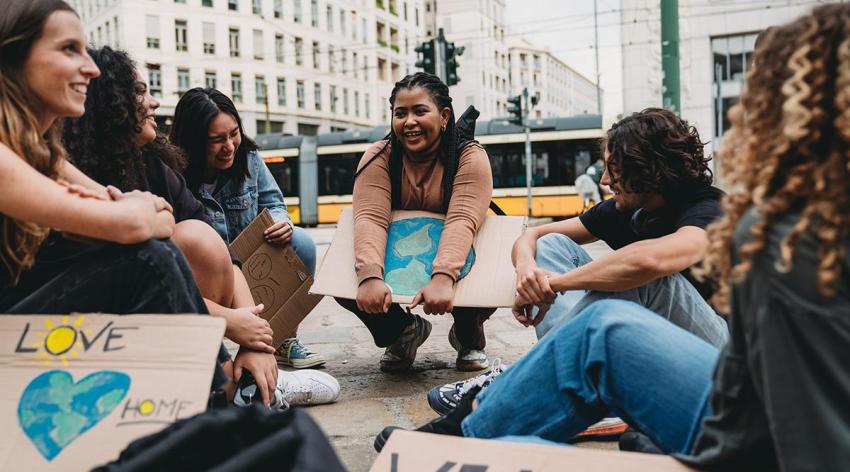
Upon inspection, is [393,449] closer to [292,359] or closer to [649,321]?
[649,321]

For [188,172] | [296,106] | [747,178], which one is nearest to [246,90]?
[296,106]

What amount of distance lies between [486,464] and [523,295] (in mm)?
1209

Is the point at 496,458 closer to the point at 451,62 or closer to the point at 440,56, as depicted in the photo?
the point at 440,56

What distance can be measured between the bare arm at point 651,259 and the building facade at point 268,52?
33.9 metres

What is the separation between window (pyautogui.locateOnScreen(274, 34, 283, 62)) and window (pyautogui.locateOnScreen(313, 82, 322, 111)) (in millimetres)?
2664

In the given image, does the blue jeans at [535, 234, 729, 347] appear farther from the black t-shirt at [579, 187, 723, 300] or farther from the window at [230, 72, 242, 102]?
the window at [230, 72, 242, 102]

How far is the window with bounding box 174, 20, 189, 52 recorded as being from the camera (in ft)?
123

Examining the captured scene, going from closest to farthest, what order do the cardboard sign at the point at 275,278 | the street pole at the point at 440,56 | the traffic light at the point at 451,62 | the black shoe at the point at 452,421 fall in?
the black shoe at the point at 452,421, the cardboard sign at the point at 275,278, the street pole at the point at 440,56, the traffic light at the point at 451,62

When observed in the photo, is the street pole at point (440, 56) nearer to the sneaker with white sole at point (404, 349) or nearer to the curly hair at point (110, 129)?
the sneaker with white sole at point (404, 349)

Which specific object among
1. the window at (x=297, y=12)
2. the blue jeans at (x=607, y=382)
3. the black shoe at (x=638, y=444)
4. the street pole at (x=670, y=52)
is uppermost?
the window at (x=297, y=12)

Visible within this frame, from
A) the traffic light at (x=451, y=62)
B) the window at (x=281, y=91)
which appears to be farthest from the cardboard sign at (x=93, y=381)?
the window at (x=281, y=91)

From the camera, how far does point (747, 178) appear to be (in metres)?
1.12

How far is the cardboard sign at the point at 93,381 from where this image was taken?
150 cm

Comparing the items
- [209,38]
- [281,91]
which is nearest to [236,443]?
[209,38]
